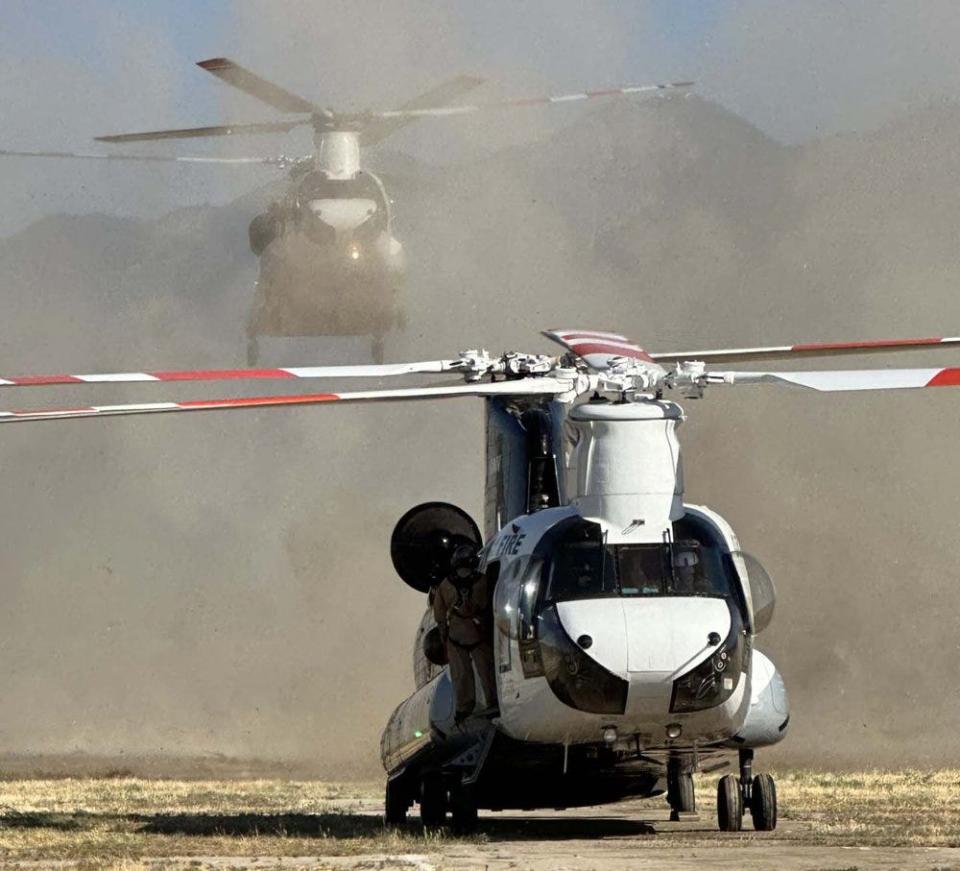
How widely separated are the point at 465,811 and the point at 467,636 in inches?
49.7

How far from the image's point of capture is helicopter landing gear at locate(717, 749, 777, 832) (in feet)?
56.6

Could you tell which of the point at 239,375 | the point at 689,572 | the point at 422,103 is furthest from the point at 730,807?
the point at 422,103

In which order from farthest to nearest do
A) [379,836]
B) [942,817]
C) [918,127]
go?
[918,127]
[942,817]
[379,836]

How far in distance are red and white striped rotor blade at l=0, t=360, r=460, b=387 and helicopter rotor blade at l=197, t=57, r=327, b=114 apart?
12051 mm

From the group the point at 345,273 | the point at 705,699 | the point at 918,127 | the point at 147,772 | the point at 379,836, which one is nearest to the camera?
the point at 705,699

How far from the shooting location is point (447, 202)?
139ft

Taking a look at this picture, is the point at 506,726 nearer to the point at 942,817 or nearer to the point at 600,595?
the point at 600,595

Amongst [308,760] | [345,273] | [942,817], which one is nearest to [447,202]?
[345,273]

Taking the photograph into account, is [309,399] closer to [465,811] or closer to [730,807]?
[465,811]

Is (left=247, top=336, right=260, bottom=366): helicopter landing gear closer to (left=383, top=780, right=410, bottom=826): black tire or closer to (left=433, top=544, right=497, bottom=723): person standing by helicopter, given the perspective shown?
(left=383, top=780, right=410, bottom=826): black tire

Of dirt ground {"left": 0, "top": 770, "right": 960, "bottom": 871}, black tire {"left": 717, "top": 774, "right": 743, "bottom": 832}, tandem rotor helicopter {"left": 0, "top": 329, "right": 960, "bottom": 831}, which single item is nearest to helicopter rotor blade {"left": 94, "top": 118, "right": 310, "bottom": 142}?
dirt ground {"left": 0, "top": 770, "right": 960, "bottom": 871}

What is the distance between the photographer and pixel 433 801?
59.5 ft

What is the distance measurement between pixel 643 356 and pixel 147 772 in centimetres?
1437

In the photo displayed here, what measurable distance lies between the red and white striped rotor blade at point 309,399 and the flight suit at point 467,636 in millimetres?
1366
